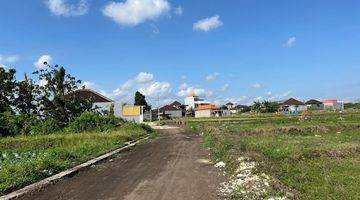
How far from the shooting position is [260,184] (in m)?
12.1

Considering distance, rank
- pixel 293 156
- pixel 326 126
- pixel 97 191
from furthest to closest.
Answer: pixel 326 126
pixel 293 156
pixel 97 191

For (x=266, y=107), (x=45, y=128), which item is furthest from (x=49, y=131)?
(x=266, y=107)

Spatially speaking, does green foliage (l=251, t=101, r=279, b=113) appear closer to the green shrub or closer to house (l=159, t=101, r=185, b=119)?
house (l=159, t=101, r=185, b=119)

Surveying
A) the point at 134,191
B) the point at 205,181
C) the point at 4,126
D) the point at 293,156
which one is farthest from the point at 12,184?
the point at 4,126

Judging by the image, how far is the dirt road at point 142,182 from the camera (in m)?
12.3

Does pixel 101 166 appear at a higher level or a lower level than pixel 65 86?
lower

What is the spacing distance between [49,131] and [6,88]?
10620mm

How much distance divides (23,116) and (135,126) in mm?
10630

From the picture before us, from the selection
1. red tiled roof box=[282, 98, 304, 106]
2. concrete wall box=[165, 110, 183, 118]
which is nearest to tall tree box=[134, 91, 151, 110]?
concrete wall box=[165, 110, 183, 118]

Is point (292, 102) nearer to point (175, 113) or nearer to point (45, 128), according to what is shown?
point (175, 113)

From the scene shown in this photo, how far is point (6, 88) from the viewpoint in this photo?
49906 mm

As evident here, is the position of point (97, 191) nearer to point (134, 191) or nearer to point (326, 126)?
point (134, 191)

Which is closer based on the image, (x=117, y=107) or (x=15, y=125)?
(x=15, y=125)

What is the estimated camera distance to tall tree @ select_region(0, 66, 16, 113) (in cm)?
4947
